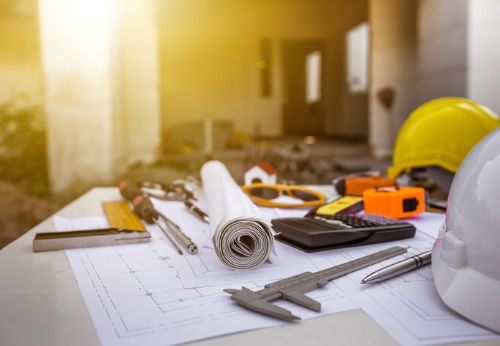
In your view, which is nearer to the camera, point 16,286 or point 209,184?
point 16,286

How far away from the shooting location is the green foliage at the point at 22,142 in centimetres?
494

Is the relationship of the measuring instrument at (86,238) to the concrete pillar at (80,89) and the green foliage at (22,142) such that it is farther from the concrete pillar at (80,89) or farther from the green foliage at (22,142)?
the green foliage at (22,142)

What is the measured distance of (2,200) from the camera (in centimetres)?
409

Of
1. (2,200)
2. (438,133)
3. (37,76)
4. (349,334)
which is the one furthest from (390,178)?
(37,76)

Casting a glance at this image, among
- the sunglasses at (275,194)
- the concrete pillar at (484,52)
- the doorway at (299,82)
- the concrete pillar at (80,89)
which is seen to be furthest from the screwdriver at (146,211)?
the doorway at (299,82)

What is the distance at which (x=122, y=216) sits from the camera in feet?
3.15

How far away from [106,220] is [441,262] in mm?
641

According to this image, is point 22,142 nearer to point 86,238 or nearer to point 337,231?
point 86,238

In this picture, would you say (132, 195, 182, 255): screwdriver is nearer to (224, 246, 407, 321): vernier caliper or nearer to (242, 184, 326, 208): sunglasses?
(242, 184, 326, 208): sunglasses

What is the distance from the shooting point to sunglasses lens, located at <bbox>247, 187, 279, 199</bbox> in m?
1.11

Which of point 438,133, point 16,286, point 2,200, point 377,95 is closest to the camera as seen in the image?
point 16,286

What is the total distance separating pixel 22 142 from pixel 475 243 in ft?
17.7

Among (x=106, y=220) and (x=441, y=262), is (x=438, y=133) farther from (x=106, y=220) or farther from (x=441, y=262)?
(x=106, y=220)

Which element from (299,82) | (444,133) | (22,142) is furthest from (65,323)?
(299,82)
